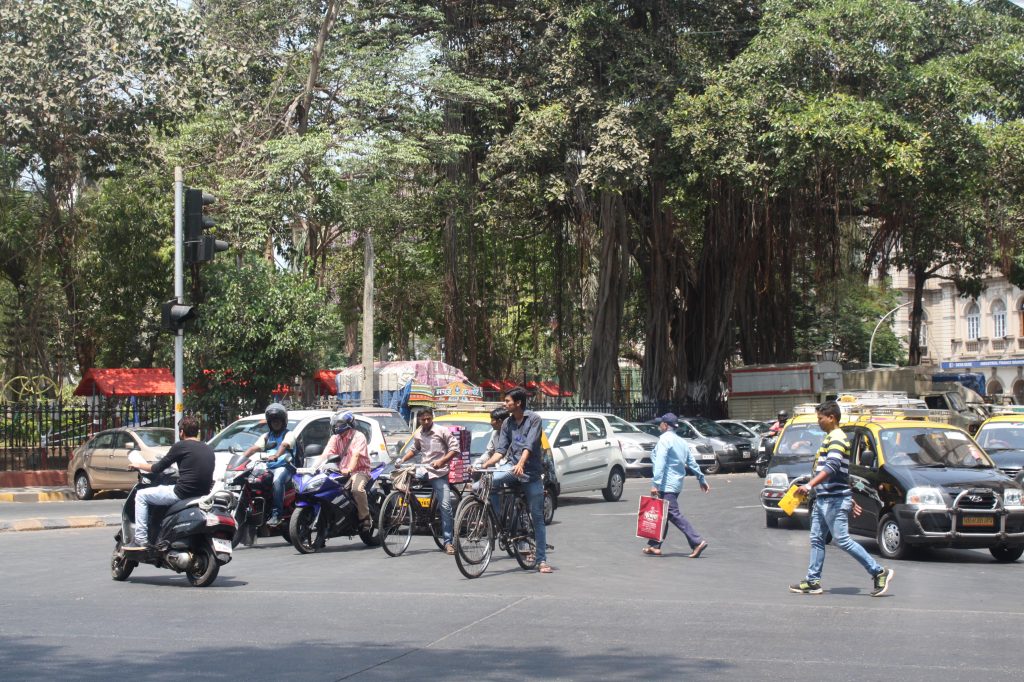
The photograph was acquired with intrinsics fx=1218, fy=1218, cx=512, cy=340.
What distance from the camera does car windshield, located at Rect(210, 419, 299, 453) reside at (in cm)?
1723

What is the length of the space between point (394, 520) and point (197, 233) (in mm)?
6933

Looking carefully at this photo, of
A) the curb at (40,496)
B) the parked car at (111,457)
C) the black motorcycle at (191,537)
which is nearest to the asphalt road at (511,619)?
the black motorcycle at (191,537)

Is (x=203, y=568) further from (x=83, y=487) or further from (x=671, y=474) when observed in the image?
(x=83, y=487)

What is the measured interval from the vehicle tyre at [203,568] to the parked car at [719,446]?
22225 mm

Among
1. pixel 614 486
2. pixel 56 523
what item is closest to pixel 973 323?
pixel 614 486

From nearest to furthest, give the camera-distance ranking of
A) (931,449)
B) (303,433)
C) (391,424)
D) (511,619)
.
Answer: (511,619), (931,449), (303,433), (391,424)

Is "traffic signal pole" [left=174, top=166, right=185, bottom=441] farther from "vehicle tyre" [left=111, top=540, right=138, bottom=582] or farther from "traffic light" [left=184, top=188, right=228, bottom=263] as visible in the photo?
"vehicle tyre" [left=111, top=540, right=138, bottom=582]

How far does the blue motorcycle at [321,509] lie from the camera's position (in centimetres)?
1379

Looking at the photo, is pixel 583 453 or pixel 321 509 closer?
pixel 321 509

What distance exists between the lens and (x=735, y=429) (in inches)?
1369

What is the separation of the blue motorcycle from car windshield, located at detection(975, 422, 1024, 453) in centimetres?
1101

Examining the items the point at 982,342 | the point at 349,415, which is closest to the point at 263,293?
the point at 349,415

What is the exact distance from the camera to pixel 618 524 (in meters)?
17.6

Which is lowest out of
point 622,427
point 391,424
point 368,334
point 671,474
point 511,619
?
point 511,619
